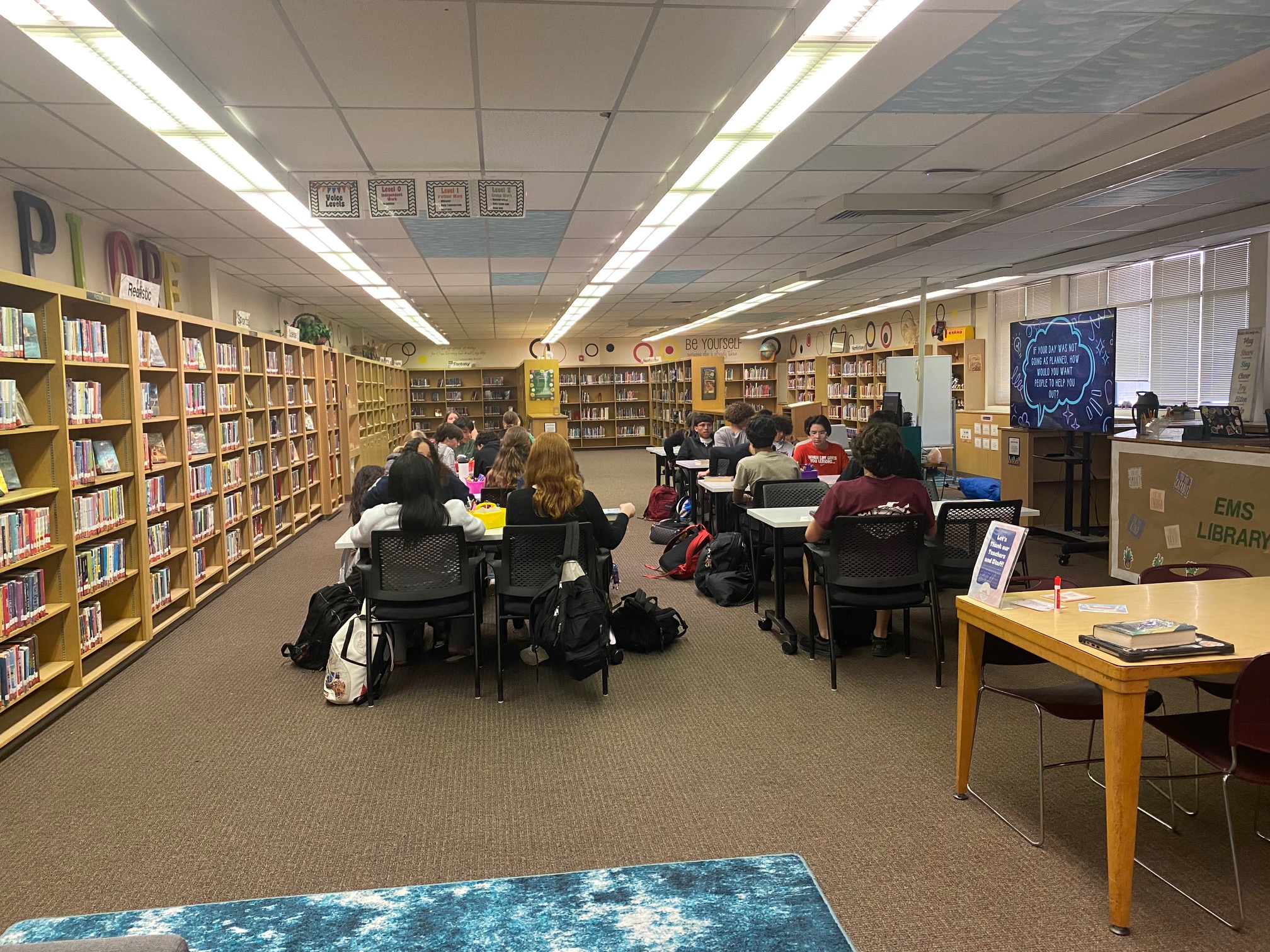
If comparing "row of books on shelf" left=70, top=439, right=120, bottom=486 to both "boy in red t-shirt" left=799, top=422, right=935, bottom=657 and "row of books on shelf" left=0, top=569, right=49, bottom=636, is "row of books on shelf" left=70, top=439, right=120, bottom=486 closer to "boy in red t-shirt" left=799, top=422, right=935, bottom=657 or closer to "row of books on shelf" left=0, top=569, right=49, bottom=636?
"row of books on shelf" left=0, top=569, right=49, bottom=636

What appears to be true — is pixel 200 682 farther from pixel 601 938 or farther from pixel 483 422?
pixel 483 422

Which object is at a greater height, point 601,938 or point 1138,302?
point 1138,302

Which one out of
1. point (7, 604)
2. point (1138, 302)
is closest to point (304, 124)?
point (7, 604)

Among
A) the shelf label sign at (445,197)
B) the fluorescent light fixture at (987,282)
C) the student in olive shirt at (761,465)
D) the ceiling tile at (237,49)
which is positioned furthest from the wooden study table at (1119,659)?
the fluorescent light fixture at (987,282)

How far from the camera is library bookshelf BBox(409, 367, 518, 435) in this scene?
2080 centimetres

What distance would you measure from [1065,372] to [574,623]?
5686mm

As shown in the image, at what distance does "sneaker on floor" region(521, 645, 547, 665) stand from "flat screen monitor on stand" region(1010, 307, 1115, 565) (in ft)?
15.1

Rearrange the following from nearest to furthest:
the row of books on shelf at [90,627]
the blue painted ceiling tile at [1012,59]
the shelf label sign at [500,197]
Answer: the blue painted ceiling tile at [1012,59]
the row of books on shelf at [90,627]
the shelf label sign at [500,197]

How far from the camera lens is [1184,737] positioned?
8.02 ft

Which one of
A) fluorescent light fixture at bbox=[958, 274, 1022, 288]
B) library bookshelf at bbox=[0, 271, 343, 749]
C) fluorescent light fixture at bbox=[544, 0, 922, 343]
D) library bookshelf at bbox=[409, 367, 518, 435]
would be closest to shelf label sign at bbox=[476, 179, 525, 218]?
fluorescent light fixture at bbox=[544, 0, 922, 343]

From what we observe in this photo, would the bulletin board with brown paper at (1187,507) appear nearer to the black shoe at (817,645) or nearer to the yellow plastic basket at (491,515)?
the black shoe at (817,645)

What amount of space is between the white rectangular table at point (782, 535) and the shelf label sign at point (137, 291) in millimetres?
4051

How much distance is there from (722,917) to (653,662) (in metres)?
2.35

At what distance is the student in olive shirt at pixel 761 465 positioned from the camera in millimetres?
6039
